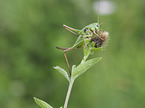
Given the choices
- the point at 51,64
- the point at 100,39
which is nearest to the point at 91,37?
the point at 100,39

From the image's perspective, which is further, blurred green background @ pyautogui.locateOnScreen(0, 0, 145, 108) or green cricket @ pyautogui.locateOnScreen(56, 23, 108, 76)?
blurred green background @ pyautogui.locateOnScreen(0, 0, 145, 108)

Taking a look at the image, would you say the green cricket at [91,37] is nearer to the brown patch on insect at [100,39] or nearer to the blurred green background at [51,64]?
the brown patch on insect at [100,39]

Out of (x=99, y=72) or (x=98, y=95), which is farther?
(x=99, y=72)

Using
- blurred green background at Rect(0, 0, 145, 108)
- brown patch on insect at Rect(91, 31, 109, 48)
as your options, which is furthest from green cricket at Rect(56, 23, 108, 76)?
blurred green background at Rect(0, 0, 145, 108)

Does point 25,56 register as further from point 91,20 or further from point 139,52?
point 139,52

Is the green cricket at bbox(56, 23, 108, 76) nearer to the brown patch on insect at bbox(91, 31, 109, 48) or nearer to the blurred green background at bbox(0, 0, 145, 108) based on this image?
the brown patch on insect at bbox(91, 31, 109, 48)

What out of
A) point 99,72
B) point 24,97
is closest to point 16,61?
point 24,97

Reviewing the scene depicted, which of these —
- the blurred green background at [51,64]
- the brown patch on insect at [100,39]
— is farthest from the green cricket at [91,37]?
the blurred green background at [51,64]

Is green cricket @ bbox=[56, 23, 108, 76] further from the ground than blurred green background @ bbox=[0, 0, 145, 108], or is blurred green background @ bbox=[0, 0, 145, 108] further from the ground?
green cricket @ bbox=[56, 23, 108, 76]
